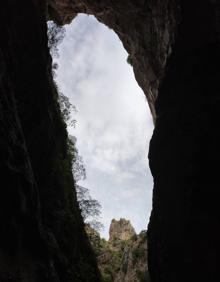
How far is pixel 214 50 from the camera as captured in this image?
664 inches

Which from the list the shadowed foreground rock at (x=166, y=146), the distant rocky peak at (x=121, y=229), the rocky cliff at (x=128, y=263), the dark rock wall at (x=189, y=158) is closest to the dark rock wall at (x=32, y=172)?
the shadowed foreground rock at (x=166, y=146)

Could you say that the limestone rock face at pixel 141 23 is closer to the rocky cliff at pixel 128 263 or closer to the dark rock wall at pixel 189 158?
the dark rock wall at pixel 189 158

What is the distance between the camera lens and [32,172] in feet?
43.9

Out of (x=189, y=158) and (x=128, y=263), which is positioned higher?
(x=189, y=158)

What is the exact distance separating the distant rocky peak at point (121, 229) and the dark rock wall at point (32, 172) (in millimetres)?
64187

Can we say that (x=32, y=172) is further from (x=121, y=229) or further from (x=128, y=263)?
(x=121, y=229)

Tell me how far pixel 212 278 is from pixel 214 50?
979 cm

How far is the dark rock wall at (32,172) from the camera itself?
1142 centimetres

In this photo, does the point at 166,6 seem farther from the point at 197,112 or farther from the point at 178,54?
the point at 197,112

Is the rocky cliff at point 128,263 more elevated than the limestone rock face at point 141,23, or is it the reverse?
the limestone rock face at point 141,23

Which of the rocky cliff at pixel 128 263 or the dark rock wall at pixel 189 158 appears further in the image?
the rocky cliff at pixel 128 263

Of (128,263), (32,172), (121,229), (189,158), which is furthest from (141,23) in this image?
(121,229)

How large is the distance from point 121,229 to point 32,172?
248 feet

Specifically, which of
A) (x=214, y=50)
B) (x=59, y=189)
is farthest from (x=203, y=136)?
(x=59, y=189)
